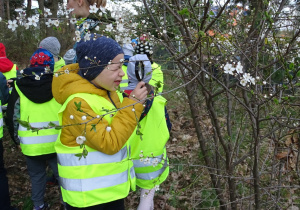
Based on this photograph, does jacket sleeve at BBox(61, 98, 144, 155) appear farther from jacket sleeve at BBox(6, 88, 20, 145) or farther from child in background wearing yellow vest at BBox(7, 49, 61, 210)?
jacket sleeve at BBox(6, 88, 20, 145)

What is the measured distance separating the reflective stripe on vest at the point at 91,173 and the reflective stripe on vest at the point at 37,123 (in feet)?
2.85

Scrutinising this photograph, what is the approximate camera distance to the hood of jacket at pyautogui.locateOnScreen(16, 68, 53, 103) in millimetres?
2571

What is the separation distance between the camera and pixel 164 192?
3404 mm

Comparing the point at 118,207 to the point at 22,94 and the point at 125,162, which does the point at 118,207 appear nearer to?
the point at 125,162

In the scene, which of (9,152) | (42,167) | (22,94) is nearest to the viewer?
(22,94)

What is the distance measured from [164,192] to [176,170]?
463 mm

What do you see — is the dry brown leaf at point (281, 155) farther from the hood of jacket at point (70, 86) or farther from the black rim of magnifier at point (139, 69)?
the hood of jacket at point (70, 86)

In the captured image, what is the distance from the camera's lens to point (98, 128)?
1665 millimetres

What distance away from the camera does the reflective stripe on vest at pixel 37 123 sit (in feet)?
8.60

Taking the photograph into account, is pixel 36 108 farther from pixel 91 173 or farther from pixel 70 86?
pixel 91 173

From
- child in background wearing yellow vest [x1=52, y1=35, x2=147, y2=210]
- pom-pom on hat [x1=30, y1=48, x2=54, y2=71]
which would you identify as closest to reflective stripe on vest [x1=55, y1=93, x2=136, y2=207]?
child in background wearing yellow vest [x1=52, y1=35, x2=147, y2=210]

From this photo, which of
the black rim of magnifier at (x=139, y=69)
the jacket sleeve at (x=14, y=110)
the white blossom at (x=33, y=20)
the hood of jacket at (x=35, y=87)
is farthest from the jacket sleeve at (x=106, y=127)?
the jacket sleeve at (x=14, y=110)

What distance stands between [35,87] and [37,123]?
1.13 ft

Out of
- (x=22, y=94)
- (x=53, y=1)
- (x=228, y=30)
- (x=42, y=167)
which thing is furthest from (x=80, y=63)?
(x=53, y=1)
